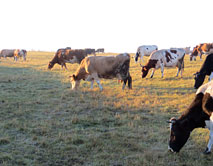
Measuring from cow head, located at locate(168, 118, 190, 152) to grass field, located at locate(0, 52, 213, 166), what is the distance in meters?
0.18

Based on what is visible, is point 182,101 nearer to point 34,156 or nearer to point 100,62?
point 100,62

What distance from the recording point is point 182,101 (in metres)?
9.73

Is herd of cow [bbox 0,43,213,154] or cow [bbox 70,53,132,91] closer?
herd of cow [bbox 0,43,213,154]

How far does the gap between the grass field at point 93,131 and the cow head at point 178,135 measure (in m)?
0.18

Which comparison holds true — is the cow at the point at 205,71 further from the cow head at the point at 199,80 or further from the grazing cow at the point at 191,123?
the grazing cow at the point at 191,123

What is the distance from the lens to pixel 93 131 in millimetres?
6543

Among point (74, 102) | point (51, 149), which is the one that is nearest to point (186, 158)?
point (51, 149)

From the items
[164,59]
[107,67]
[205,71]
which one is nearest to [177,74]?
[164,59]

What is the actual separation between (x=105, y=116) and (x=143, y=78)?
953 centimetres

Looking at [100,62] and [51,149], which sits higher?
[100,62]

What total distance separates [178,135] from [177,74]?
40.3 feet

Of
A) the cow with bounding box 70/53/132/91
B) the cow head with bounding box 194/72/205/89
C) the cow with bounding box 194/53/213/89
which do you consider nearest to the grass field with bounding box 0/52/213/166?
the cow head with bounding box 194/72/205/89

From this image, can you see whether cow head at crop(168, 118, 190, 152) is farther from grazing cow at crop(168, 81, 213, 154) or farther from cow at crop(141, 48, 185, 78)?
cow at crop(141, 48, 185, 78)

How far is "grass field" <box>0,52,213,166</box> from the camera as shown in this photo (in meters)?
4.99
